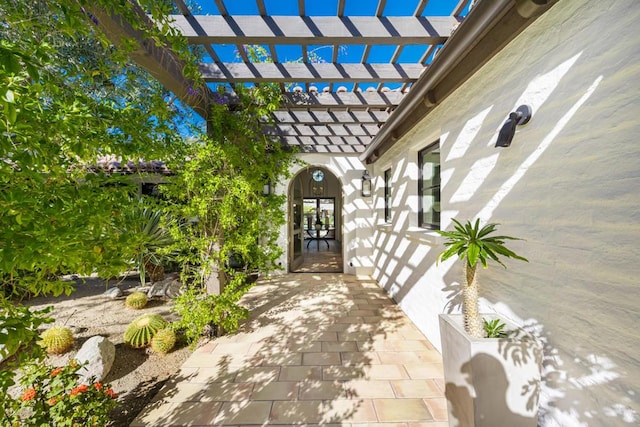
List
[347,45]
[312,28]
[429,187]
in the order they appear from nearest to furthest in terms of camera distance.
A: [312,28] → [347,45] → [429,187]

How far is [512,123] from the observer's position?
5.09 ft

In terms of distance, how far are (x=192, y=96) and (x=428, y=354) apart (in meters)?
3.53

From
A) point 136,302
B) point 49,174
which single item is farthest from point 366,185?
point 49,174

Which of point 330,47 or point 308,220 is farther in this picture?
point 308,220

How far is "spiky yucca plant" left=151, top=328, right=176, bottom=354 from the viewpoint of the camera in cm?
251

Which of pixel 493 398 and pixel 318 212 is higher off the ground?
pixel 318 212

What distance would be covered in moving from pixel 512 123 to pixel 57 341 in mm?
4549

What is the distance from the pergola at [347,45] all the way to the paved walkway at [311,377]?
8.21 ft

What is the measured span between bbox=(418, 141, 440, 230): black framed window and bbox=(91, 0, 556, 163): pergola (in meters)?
0.48

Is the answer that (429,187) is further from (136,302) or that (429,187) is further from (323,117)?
(136,302)

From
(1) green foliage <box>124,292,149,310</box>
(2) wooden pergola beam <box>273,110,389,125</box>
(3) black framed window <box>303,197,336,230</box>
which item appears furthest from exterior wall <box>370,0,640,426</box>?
(3) black framed window <box>303,197,336,230</box>

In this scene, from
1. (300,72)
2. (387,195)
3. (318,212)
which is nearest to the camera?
(300,72)

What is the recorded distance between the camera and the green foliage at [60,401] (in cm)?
133

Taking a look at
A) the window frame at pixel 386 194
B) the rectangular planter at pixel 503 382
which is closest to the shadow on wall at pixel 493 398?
the rectangular planter at pixel 503 382
